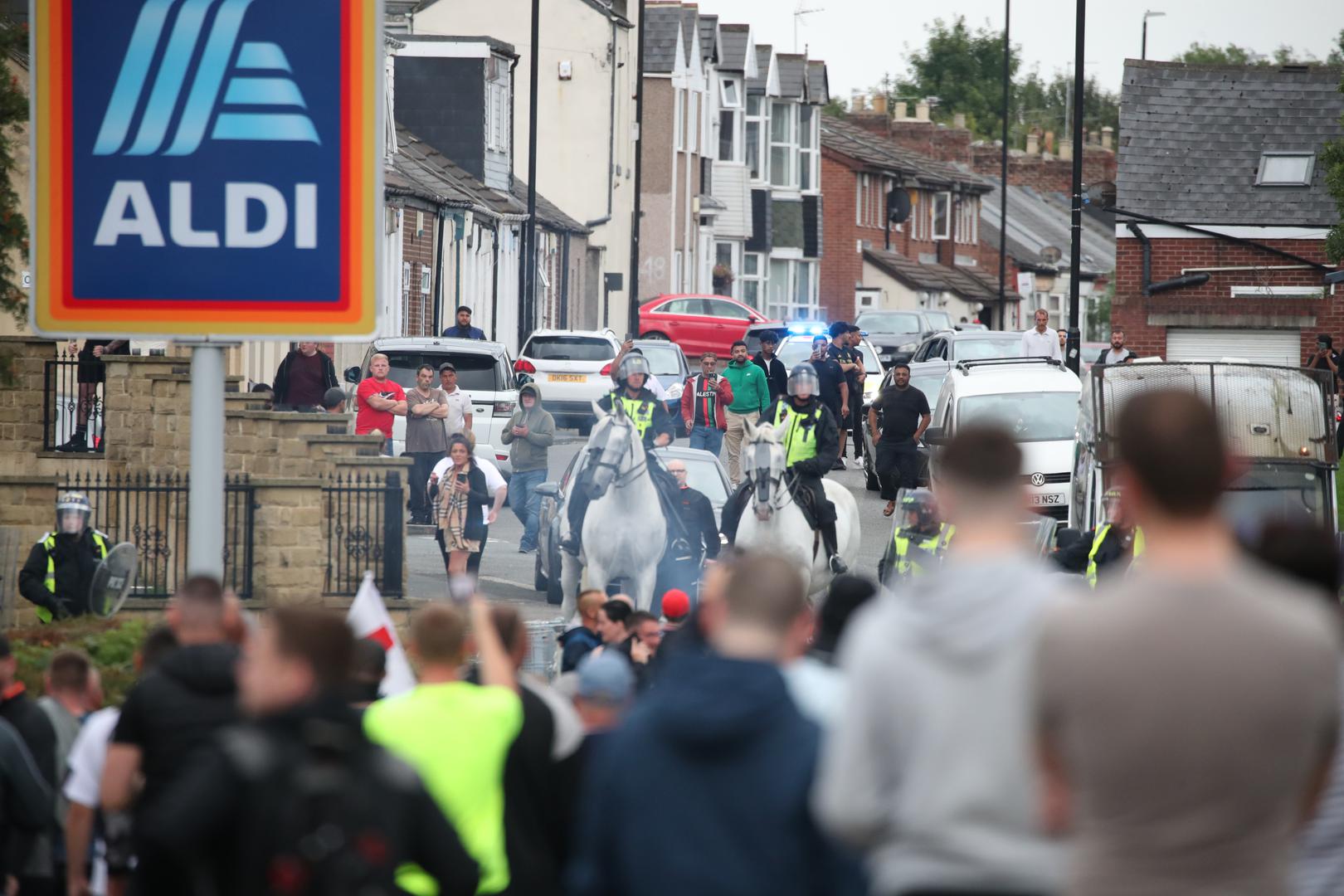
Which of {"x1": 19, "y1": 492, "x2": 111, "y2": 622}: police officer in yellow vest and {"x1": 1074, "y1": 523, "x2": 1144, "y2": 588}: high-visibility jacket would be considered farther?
{"x1": 19, "y1": 492, "x2": 111, "y2": 622}: police officer in yellow vest

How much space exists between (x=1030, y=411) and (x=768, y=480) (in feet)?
31.6

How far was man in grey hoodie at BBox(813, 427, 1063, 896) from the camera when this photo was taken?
14.5 feet

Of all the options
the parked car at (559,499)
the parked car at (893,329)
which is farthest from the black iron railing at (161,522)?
the parked car at (893,329)

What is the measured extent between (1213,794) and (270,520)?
14.1 meters

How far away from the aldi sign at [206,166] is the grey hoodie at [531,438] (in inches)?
520

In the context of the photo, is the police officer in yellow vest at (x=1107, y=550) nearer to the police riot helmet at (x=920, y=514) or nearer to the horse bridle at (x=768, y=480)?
the police riot helmet at (x=920, y=514)

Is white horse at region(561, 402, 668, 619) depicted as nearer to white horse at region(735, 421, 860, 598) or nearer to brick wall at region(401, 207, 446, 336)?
white horse at region(735, 421, 860, 598)

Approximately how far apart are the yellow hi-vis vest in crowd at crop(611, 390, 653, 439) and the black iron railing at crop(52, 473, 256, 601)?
301cm

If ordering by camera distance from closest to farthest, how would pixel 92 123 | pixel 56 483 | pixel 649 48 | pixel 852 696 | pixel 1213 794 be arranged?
1. pixel 1213 794
2. pixel 852 696
3. pixel 92 123
4. pixel 56 483
5. pixel 649 48

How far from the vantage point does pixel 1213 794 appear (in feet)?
12.8

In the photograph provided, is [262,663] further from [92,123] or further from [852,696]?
[92,123]

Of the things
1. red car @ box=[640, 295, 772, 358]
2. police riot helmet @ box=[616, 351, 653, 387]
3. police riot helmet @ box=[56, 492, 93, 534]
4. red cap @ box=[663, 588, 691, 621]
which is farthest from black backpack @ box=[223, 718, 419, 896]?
red car @ box=[640, 295, 772, 358]

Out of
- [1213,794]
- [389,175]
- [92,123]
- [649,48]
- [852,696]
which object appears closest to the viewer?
[1213,794]

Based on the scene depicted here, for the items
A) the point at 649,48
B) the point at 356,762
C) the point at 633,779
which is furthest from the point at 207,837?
the point at 649,48
